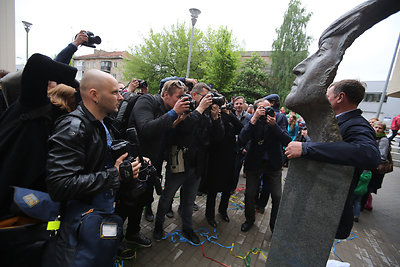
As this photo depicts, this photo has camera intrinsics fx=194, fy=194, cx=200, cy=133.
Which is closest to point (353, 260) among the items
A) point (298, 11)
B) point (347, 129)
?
point (347, 129)

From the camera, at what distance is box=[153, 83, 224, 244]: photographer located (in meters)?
2.72

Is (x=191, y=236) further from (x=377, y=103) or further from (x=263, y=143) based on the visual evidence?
(x=377, y=103)

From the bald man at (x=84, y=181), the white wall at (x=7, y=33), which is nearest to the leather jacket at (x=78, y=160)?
the bald man at (x=84, y=181)

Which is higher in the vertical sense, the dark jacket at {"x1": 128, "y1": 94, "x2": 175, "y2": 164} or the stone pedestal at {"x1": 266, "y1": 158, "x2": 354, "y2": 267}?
the dark jacket at {"x1": 128, "y1": 94, "x2": 175, "y2": 164}

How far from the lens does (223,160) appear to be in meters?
3.38

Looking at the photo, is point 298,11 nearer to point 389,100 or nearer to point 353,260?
point 389,100

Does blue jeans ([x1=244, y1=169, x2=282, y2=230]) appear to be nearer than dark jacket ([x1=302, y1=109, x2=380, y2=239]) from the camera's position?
No

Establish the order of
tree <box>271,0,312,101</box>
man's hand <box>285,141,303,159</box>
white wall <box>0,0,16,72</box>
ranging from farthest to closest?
tree <box>271,0,312,101</box>
white wall <box>0,0,16,72</box>
man's hand <box>285,141,303,159</box>

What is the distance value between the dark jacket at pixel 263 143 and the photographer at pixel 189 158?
48 cm

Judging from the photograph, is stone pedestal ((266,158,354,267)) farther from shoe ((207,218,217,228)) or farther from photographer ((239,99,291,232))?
shoe ((207,218,217,228))

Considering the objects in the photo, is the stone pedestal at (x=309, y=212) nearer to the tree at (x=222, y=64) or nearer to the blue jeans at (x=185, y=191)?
the blue jeans at (x=185, y=191)

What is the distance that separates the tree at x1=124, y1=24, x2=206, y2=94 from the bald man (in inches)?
731

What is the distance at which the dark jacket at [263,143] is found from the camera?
303cm

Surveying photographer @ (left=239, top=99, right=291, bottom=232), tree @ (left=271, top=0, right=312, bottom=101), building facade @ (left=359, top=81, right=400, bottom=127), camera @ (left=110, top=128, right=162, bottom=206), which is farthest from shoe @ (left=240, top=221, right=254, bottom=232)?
building facade @ (left=359, top=81, right=400, bottom=127)
